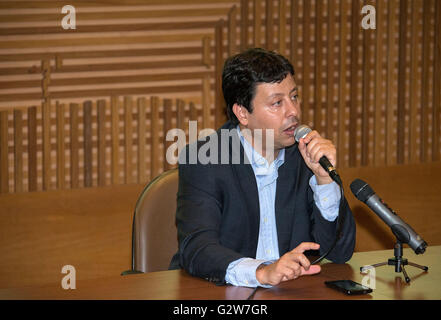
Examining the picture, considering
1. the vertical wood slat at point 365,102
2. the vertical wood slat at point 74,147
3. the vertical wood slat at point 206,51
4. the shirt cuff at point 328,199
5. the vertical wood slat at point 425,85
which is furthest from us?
the vertical wood slat at point 425,85

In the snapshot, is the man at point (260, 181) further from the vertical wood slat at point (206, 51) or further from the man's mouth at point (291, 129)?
the vertical wood slat at point (206, 51)

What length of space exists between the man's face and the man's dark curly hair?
0.07 feet

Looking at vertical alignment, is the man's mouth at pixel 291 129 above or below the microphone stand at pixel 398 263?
above

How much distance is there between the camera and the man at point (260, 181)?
240 centimetres

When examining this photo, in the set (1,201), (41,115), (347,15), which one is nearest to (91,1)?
(41,115)

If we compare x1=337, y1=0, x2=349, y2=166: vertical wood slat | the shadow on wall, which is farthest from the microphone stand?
x1=337, y1=0, x2=349, y2=166: vertical wood slat

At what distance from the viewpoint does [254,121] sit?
2.52 metres

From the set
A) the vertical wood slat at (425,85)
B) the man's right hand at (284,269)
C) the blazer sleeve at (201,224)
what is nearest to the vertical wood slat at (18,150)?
the blazer sleeve at (201,224)

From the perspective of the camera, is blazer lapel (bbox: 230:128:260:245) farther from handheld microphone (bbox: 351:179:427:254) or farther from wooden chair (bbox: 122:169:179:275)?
handheld microphone (bbox: 351:179:427:254)

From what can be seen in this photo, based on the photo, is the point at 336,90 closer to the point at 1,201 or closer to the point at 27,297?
the point at 1,201

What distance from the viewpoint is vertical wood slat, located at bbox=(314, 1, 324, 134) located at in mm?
4715

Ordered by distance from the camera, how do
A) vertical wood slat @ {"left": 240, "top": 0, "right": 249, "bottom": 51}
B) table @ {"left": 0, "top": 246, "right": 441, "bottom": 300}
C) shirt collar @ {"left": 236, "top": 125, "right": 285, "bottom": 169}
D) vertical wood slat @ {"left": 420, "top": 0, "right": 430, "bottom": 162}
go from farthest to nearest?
vertical wood slat @ {"left": 420, "top": 0, "right": 430, "bottom": 162}
vertical wood slat @ {"left": 240, "top": 0, "right": 249, "bottom": 51}
shirt collar @ {"left": 236, "top": 125, "right": 285, "bottom": 169}
table @ {"left": 0, "top": 246, "right": 441, "bottom": 300}

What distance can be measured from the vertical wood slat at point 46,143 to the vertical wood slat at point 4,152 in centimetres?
21
